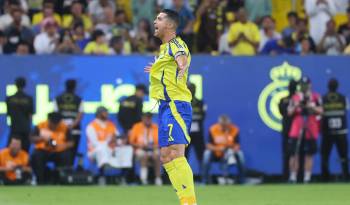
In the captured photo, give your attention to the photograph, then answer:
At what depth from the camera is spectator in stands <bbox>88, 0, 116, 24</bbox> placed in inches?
939

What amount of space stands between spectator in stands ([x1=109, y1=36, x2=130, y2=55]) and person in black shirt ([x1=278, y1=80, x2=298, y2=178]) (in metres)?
3.57

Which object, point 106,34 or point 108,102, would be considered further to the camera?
point 106,34

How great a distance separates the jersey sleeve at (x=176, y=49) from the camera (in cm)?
1200

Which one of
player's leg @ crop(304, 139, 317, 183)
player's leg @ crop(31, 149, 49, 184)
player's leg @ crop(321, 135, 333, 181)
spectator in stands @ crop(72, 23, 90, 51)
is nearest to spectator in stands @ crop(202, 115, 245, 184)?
player's leg @ crop(304, 139, 317, 183)

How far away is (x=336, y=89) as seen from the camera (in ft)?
71.2

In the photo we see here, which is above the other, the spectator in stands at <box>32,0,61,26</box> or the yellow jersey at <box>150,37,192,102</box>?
the spectator in stands at <box>32,0,61,26</box>

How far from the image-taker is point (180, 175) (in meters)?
12.0

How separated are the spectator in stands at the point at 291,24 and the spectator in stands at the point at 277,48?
537 millimetres

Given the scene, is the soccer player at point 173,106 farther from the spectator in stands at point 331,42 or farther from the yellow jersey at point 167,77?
the spectator in stands at point 331,42

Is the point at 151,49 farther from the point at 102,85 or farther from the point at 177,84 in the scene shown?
the point at 177,84

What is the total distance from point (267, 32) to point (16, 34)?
5.61 m

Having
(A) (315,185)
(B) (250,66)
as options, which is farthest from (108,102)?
(A) (315,185)

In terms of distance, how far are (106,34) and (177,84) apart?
11.2 metres

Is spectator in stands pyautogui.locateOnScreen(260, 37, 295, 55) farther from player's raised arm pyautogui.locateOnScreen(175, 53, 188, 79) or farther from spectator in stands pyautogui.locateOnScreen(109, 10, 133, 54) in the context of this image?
player's raised arm pyautogui.locateOnScreen(175, 53, 188, 79)
